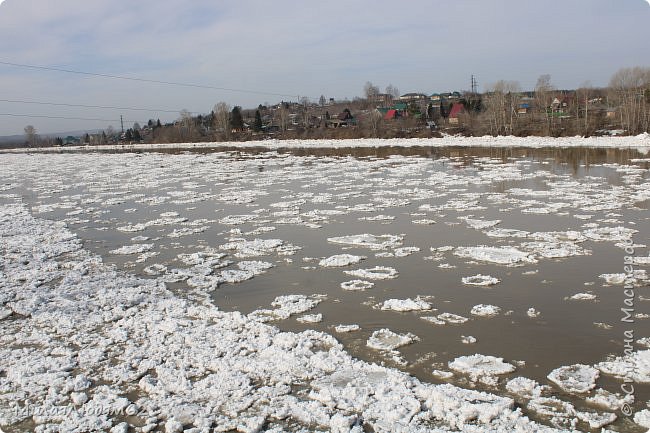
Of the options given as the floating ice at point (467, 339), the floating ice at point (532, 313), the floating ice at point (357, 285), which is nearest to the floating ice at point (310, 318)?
the floating ice at point (357, 285)

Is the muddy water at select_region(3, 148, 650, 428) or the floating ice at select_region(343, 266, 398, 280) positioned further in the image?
the floating ice at select_region(343, 266, 398, 280)

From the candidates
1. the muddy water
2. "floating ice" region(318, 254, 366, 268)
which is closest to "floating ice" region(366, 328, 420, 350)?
the muddy water

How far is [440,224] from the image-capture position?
10.1 m

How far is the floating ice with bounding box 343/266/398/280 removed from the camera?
6986mm

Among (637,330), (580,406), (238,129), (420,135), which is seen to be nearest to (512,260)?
(637,330)

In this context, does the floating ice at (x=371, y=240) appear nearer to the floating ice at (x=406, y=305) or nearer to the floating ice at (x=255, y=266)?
the floating ice at (x=255, y=266)

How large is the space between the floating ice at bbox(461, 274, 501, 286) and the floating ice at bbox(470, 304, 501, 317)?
81cm

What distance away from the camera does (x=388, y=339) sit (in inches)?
198

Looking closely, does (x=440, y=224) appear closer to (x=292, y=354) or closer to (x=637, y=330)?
(x=637, y=330)

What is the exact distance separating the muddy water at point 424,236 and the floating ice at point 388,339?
103mm

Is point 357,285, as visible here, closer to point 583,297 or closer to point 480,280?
point 480,280

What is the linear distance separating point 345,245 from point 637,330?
4.80 metres

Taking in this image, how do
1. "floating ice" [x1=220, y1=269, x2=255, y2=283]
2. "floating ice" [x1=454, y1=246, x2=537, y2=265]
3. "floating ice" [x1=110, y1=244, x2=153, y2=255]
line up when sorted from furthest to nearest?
"floating ice" [x1=110, y1=244, x2=153, y2=255]
"floating ice" [x1=454, y1=246, x2=537, y2=265]
"floating ice" [x1=220, y1=269, x2=255, y2=283]

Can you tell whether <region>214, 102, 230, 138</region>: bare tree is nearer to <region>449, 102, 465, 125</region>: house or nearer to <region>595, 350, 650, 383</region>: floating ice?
<region>449, 102, 465, 125</region>: house
